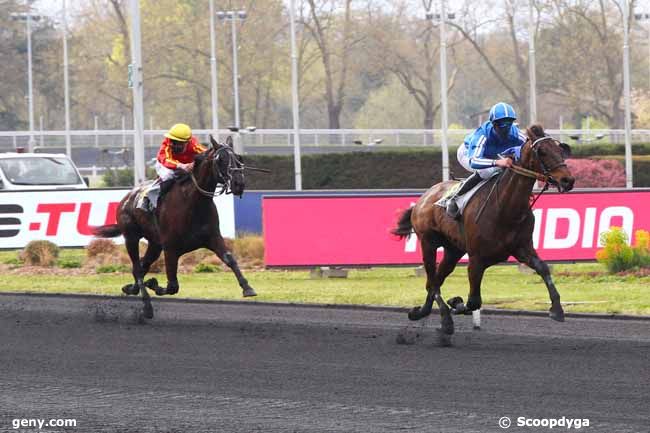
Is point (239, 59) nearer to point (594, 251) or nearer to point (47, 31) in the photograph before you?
point (47, 31)

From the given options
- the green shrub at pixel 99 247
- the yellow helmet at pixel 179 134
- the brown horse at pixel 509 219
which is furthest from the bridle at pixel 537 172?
the green shrub at pixel 99 247

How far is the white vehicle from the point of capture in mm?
27109

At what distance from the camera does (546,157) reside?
36.0 ft

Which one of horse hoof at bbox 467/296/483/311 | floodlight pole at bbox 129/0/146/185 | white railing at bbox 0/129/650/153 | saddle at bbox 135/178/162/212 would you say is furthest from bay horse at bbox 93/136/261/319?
white railing at bbox 0/129/650/153

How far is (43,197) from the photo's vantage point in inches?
852

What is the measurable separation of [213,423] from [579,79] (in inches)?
2372

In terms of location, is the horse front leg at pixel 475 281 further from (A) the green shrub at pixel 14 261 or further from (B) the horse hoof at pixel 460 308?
(A) the green shrub at pixel 14 261

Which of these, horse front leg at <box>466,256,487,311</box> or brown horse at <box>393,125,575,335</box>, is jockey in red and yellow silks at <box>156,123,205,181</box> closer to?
brown horse at <box>393,125,575,335</box>

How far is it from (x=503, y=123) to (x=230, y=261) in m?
3.54

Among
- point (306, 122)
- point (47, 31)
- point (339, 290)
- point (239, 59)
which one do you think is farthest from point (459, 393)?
point (306, 122)

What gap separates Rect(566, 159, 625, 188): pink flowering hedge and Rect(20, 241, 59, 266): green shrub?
23401 mm

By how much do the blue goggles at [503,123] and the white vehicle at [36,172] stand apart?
1662 centimetres

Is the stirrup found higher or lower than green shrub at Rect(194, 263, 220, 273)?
higher

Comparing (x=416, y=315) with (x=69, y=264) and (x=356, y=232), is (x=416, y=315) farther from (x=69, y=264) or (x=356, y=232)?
(x=69, y=264)
